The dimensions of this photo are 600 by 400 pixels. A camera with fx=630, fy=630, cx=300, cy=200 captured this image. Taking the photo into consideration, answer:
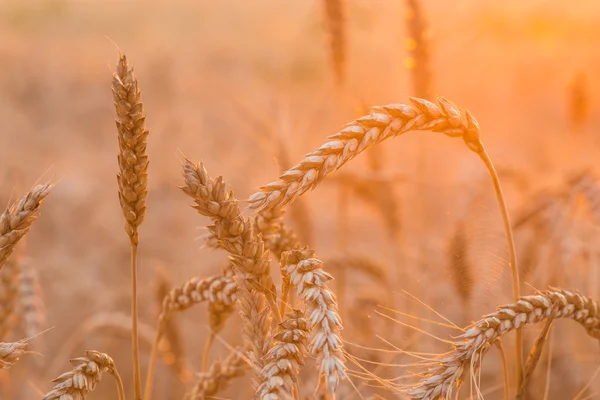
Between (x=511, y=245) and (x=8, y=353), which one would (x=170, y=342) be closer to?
(x=8, y=353)

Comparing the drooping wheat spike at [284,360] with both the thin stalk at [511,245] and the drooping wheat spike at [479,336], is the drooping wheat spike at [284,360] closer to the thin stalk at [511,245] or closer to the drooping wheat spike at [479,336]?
the drooping wheat spike at [479,336]

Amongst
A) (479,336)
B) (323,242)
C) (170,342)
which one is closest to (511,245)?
(479,336)

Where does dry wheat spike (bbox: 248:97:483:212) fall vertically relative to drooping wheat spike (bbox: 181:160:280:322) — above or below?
above

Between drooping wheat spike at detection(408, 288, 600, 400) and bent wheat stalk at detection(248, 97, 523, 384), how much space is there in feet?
0.71

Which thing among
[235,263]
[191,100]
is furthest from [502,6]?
[235,263]

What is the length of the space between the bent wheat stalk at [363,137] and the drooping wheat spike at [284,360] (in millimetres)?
176

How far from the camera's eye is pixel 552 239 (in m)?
2.14

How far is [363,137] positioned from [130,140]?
0.36m

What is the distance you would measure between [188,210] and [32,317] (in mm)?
3281

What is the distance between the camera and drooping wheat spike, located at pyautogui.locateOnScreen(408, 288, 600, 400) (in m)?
0.94

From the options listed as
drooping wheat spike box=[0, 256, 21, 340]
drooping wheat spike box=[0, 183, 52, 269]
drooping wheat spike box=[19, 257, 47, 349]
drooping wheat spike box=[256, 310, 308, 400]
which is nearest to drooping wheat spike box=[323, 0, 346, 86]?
drooping wheat spike box=[19, 257, 47, 349]

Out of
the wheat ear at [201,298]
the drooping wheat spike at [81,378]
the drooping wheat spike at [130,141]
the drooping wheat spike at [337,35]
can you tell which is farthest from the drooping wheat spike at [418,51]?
the drooping wheat spike at [81,378]

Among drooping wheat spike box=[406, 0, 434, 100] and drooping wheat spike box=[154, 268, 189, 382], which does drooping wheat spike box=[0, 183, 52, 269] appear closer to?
drooping wheat spike box=[154, 268, 189, 382]

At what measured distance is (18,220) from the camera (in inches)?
39.4
